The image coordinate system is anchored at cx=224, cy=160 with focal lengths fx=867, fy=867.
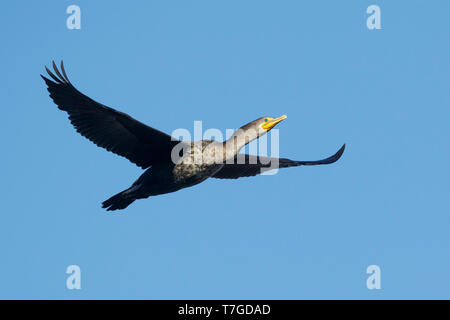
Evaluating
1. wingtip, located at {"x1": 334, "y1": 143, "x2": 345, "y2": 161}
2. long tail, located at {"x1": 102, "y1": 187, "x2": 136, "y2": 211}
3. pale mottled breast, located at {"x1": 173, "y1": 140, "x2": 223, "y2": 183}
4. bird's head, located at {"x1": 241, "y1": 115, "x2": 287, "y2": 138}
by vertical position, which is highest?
bird's head, located at {"x1": 241, "y1": 115, "x2": 287, "y2": 138}

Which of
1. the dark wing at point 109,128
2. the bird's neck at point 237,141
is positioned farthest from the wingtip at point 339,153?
the dark wing at point 109,128

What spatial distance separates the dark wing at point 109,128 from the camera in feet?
44.3

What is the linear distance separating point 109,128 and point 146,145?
651mm

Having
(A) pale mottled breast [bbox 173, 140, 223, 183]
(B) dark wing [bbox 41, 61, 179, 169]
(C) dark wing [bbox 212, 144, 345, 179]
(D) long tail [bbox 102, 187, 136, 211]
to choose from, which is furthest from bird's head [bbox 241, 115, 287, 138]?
(D) long tail [bbox 102, 187, 136, 211]

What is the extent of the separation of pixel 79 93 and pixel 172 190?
211 cm

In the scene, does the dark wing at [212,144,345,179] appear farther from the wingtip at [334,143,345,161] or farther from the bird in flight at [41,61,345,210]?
the bird in flight at [41,61,345,210]

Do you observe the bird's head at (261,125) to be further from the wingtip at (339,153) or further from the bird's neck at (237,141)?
the wingtip at (339,153)

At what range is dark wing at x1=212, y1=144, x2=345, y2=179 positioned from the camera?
15375 mm

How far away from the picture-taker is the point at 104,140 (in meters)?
13.9
